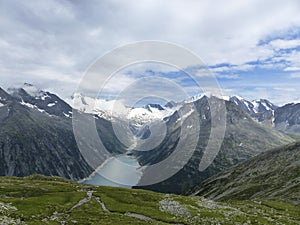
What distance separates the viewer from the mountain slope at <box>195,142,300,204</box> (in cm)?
12231

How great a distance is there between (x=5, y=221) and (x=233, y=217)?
4092 cm

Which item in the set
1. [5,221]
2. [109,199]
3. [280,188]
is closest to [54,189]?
[109,199]

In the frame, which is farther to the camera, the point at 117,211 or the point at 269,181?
the point at 269,181

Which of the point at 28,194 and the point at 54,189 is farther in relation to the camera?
the point at 54,189

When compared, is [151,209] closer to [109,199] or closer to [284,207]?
[109,199]

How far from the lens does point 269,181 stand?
150 m

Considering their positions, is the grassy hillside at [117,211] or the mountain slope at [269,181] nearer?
the grassy hillside at [117,211]

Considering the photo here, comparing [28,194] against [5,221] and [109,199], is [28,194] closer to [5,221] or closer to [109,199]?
[109,199]

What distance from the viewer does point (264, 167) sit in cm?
18238

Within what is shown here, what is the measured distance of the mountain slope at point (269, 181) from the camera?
122 m

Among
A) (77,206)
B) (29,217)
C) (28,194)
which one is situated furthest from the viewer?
(28,194)

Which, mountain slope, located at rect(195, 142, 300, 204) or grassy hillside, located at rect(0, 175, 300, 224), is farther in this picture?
mountain slope, located at rect(195, 142, 300, 204)

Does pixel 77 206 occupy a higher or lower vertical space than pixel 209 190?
higher

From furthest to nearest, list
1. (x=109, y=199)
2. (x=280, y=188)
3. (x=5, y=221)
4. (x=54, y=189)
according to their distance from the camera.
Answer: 1. (x=280, y=188)
2. (x=54, y=189)
3. (x=109, y=199)
4. (x=5, y=221)
